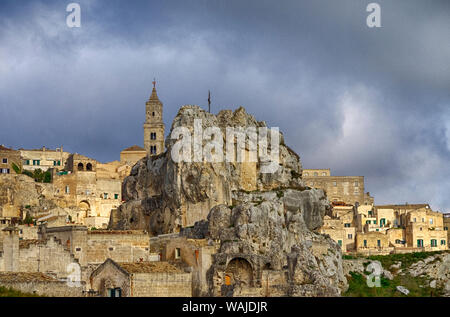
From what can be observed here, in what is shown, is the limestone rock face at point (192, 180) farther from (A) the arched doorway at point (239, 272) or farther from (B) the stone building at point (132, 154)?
(B) the stone building at point (132, 154)

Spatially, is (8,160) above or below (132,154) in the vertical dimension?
below

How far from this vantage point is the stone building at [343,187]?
135m

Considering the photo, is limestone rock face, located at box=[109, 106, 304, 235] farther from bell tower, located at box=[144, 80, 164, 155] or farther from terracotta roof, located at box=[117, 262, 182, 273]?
bell tower, located at box=[144, 80, 164, 155]

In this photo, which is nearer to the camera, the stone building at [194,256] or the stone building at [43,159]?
the stone building at [194,256]

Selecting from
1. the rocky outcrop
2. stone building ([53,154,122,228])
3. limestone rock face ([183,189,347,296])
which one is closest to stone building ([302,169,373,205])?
stone building ([53,154,122,228])

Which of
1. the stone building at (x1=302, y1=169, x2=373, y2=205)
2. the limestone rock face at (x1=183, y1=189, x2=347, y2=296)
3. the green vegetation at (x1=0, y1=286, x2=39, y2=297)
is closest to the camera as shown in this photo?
the green vegetation at (x1=0, y1=286, x2=39, y2=297)

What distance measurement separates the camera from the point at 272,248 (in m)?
74.3

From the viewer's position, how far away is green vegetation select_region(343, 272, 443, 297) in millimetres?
85750

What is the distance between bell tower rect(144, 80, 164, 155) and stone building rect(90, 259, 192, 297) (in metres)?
70.0

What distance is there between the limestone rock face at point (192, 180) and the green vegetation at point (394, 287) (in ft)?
37.2

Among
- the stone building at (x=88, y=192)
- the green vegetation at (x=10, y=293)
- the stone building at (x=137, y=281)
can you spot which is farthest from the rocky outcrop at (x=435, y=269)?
the green vegetation at (x=10, y=293)

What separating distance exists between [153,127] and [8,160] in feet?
85.8

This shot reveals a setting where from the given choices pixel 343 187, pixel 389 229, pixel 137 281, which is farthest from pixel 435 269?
pixel 137 281

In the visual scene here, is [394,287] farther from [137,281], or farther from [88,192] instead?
[88,192]
